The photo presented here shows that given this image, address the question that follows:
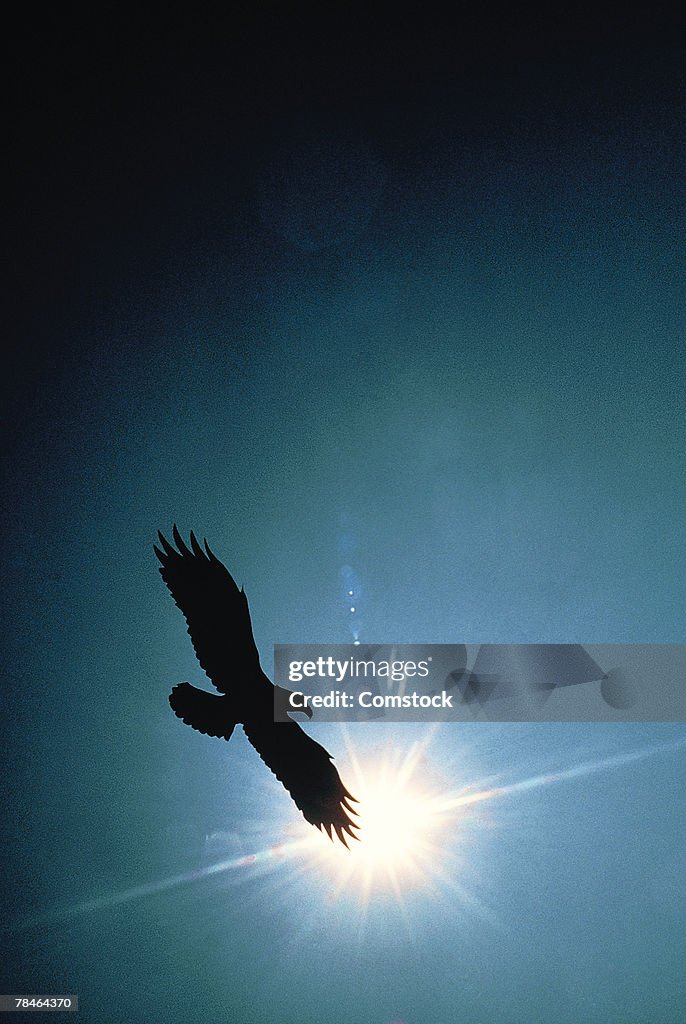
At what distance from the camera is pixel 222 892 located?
171 centimetres

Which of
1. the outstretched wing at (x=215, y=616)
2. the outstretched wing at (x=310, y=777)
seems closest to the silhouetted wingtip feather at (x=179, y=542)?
the outstretched wing at (x=215, y=616)

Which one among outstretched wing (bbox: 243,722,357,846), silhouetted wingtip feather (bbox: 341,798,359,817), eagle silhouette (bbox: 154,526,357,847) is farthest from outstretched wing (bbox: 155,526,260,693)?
silhouetted wingtip feather (bbox: 341,798,359,817)

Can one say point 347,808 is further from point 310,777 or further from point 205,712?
point 205,712

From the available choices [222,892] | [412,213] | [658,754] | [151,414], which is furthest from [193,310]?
[658,754]

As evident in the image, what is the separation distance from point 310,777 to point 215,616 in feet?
1.27

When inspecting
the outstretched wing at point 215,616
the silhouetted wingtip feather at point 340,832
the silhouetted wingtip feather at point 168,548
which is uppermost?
the silhouetted wingtip feather at point 168,548

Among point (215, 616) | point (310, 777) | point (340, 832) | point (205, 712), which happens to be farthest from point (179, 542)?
point (340, 832)

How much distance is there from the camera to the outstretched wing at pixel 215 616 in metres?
1.70

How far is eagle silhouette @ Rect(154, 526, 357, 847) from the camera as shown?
1665 mm

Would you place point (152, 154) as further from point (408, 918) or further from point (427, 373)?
point (408, 918)

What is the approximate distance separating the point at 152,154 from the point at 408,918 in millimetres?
1818

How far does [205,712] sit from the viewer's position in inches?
67.4

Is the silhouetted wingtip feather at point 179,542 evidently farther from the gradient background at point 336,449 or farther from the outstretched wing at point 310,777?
the outstretched wing at point 310,777

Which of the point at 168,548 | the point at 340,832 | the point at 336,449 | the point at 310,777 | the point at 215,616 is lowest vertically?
the point at 340,832
